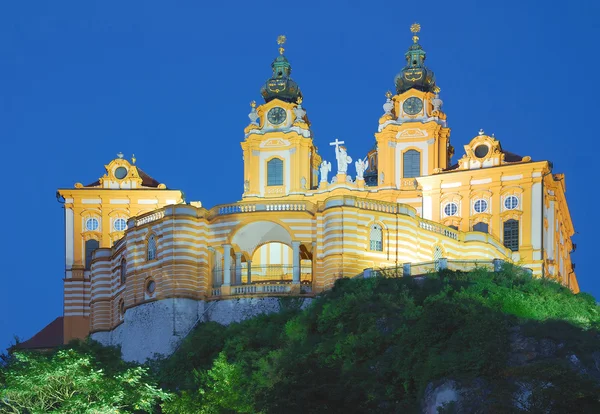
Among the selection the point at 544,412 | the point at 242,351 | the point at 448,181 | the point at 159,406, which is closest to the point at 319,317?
the point at 242,351

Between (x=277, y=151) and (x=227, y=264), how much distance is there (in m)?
19.7

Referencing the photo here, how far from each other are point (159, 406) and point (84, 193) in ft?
98.3

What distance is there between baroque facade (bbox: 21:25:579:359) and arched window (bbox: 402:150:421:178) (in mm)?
64

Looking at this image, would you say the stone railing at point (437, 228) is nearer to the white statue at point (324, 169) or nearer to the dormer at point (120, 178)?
the white statue at point (324, 169)

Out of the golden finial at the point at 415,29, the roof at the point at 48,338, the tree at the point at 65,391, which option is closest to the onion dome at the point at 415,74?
the golden finial at the point at 415,29

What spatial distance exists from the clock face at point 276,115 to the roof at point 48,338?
18.8 m

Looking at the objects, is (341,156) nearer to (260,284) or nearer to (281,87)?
(281,87)

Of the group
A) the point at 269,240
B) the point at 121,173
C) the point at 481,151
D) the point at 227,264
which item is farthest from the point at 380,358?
the point at 121,173

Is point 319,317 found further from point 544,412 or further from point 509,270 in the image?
point 544,412

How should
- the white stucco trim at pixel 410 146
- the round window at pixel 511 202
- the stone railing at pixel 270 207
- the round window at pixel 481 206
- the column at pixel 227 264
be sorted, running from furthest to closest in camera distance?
the white stucco trim at pixel 410 146
the round window at pixel 481 206
the round window at pixel 511 202
the stone railing at pixel 270 207
the column at pixel 227 264

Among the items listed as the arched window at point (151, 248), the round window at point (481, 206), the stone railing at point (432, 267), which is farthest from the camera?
the round window at point (481, 206)

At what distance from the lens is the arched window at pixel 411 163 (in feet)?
319

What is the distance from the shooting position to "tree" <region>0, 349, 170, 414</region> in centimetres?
5922

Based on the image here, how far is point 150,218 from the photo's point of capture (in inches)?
3287
